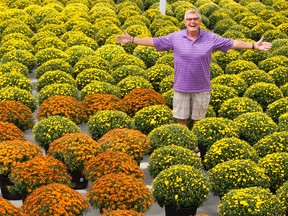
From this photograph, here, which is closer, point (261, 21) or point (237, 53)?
point (237, 53)

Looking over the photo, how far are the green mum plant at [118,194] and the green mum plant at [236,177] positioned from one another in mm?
1098

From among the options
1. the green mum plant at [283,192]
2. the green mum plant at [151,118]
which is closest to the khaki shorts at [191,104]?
the green mum plant at [151,118]

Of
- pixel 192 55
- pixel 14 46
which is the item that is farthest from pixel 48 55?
pixel 192 55

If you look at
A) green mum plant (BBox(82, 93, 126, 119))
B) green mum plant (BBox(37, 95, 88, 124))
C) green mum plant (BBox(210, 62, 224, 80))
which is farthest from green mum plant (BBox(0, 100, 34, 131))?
green mum plant (BBox(210, 62, 224, 80))

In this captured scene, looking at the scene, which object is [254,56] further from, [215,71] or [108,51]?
[108,51]

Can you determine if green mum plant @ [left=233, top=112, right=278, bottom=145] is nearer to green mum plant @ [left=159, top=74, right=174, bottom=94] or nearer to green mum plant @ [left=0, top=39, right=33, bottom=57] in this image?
green mum plant @ [left=159, top=74, right=174, bottom=94]

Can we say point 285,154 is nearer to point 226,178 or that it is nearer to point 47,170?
point 226,178

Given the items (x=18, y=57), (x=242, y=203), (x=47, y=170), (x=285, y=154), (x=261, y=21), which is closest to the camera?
(x=242, y=203)

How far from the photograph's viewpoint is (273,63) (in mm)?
13945

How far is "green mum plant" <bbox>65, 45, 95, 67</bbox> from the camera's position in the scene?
14.2 meters

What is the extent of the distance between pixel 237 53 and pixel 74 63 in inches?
149

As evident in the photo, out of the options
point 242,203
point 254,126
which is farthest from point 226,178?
point 254,126

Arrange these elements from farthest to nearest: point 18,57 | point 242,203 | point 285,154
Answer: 1. point 18,57
2. point 285,154
3. point 242,203

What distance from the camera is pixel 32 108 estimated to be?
11.9 m
